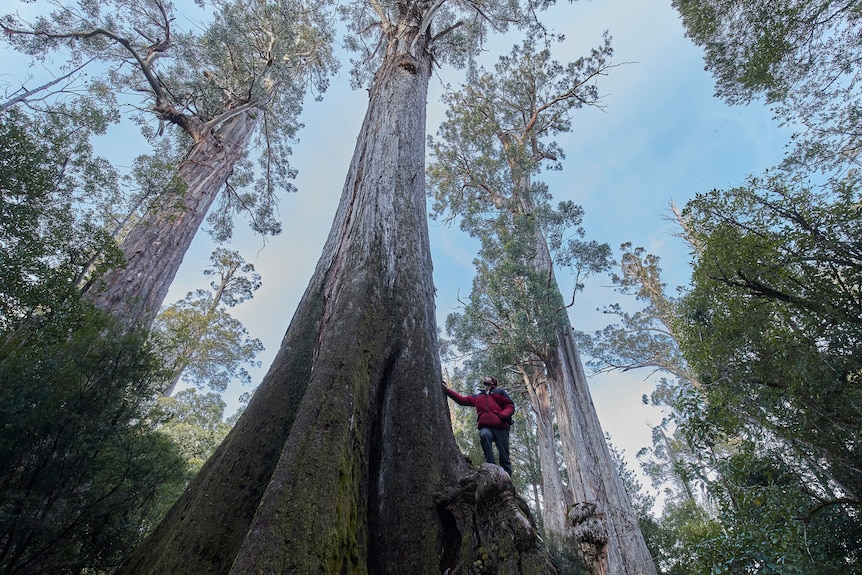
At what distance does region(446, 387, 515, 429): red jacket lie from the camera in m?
4.51

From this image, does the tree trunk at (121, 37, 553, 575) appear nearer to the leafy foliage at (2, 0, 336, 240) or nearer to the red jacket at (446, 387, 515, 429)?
the red jacket at (446, 387, 515, 429)

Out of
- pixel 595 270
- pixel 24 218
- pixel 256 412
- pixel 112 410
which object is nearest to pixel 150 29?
pixel 24 218

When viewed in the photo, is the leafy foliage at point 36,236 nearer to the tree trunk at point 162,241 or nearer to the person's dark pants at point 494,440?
the tree trunk at point 162,241

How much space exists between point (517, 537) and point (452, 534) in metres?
0.35

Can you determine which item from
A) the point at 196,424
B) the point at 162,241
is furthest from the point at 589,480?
the point at 196,424

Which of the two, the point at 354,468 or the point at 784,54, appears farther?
the point at 784,54

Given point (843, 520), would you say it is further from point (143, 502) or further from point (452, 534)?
point (143, 502)

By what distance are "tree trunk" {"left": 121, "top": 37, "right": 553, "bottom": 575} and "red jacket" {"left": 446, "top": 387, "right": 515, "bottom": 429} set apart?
2.06m

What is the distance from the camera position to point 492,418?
4.54m

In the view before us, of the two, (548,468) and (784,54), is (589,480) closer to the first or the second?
(548,468)

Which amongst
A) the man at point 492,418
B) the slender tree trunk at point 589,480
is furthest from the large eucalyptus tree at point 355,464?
the slender tree trunk at point 589,480

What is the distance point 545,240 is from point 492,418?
25.2 feet

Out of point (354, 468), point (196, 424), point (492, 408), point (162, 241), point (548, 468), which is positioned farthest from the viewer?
point (196, 424)

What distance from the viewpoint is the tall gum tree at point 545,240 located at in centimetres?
582
